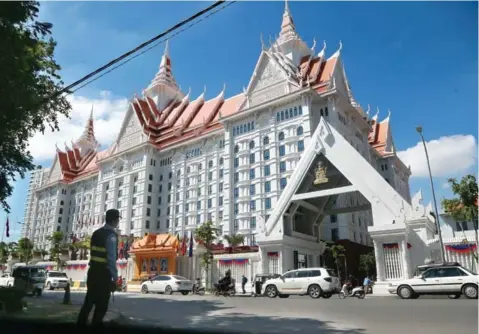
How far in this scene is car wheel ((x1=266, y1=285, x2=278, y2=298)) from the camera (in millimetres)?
19453

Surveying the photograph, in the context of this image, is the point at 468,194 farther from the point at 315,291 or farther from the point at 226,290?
the point at 226,290

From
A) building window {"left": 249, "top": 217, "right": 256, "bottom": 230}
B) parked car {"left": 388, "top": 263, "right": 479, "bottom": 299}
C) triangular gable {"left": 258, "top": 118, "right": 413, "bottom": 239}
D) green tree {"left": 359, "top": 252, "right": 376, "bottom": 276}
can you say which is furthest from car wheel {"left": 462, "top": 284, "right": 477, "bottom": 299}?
building window {"left": 249, "top": 217, "right": 256, "bottom": 230}

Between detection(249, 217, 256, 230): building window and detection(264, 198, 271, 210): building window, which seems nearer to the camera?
detection(264, 198, 271, 210): building window

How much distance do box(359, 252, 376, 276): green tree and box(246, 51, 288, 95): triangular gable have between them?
25.7 metres

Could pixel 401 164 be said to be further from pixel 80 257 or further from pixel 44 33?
pixel 44 33

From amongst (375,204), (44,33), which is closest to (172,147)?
(375,204)

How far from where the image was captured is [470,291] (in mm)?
14656

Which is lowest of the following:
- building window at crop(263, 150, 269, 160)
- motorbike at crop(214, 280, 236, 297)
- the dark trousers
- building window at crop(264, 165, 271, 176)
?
motorbike at crop(214, 280, 236, 297)

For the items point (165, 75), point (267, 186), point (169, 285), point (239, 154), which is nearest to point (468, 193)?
point (169, 285)

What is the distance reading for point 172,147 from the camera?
67.6 m

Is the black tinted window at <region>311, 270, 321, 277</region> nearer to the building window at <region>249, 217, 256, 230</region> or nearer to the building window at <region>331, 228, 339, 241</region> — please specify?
the building window at <region>331, 228, 339, 241</region>

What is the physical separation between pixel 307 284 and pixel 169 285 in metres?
10.2

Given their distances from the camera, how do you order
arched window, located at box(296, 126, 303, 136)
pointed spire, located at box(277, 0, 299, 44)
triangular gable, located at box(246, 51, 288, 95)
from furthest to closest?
1. pointed spire, located at box(277, 0, 299, 44)
2. triangular gable, located at box(246, 51, 288, 95)
3. arched window, located at box(296, 126, 303, 136)

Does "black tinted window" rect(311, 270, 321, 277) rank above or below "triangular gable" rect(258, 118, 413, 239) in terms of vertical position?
below
